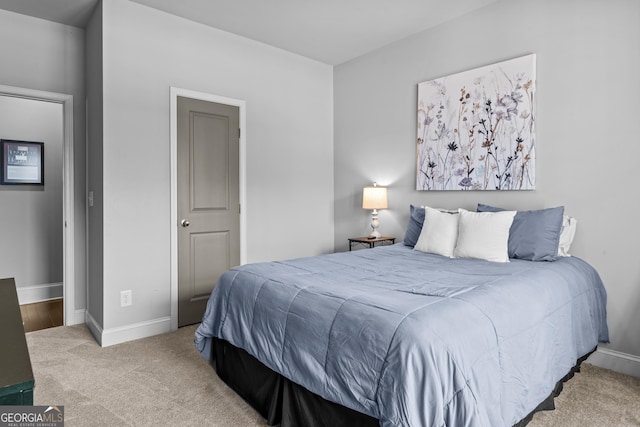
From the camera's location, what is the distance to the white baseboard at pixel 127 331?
3.15 meters

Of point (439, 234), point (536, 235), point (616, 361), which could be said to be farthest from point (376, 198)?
point (616, 361)

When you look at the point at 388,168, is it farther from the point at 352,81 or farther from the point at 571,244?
the point at 571,244

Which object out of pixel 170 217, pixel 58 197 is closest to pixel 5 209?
pixel 58 197

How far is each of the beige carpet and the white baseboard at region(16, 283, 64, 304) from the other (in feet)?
5.38

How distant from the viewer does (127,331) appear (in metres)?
3.26

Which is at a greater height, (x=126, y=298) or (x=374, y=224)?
(x=374, y=224)

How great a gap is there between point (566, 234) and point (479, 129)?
43.9 inches

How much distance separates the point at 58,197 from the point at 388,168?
381cm

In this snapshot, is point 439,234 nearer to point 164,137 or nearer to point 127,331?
point 164,137

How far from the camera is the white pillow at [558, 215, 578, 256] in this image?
2.76 m

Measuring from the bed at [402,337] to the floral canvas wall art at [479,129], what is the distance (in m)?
0.92

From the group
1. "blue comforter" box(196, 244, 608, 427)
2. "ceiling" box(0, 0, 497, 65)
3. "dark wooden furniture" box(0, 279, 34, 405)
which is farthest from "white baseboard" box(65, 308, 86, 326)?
"dark wooden furniture" box(0, 279, 34, 405)

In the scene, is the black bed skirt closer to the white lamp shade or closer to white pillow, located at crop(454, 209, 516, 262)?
white pillow, located at crop(454, 209, 516, 262)

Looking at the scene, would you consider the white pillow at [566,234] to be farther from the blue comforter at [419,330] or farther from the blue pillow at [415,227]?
the blue pillow at [415,227]
